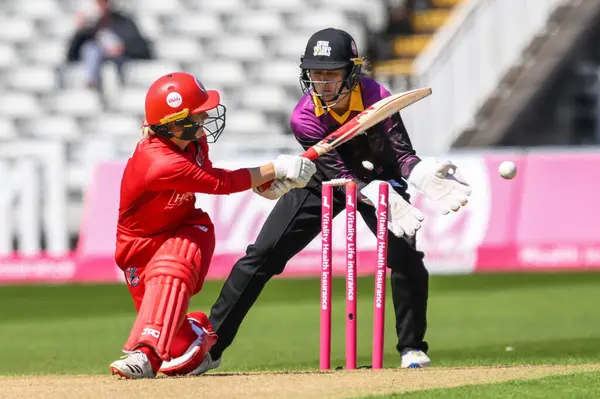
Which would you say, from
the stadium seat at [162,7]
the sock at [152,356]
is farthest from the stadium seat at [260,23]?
the sock at [152,356]

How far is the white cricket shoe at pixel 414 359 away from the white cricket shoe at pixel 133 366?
1.51 meters

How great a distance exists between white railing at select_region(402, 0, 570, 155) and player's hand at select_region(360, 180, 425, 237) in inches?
348

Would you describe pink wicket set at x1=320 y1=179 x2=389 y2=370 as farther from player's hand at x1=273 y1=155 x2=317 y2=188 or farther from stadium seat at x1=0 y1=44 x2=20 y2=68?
stadium seat at x1=0 y1=44 x2=20 y2=68

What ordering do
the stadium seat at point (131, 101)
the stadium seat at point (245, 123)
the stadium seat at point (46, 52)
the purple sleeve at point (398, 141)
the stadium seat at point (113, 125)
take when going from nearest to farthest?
the purple sleeve at point (398, 141)
the stadium seat at point (245, 123)
the stadium seat at point (113, 125)
the stadium seat at point (131, 101)
the stadium seat at point (46, 52)

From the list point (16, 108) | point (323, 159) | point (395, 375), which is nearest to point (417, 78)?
point (16, 108)

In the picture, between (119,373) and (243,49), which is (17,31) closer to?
(243,49)

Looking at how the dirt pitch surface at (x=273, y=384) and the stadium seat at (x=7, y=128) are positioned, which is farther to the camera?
the stadium seat at (x=7, y=128)

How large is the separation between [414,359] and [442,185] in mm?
1017

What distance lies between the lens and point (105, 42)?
1784cm

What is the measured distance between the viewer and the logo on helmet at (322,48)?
7.02m

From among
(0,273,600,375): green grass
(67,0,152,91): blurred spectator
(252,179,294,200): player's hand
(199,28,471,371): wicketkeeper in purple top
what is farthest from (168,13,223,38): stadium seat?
(252,179,294,200): player's hand

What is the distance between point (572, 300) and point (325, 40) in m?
5.17

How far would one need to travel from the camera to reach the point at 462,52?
1627 cm

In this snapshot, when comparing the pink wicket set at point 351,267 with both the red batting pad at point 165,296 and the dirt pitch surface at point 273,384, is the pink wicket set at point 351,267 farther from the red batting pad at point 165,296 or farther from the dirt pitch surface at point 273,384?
the red batting pad at point 165,296
